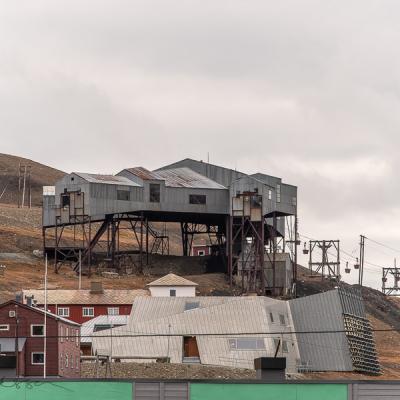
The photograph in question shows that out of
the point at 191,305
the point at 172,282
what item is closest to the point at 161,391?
the point at 191,305

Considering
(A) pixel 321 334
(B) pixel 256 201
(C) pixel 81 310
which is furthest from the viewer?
(B) pixel 256 201

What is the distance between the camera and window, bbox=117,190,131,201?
14062cm

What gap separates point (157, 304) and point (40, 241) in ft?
222

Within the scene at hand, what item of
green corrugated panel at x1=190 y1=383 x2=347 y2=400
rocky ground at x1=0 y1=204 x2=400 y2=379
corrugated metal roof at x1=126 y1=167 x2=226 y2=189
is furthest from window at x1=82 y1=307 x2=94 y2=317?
green corrugated panel at x1=190 y1=383 x2=347 y2=400

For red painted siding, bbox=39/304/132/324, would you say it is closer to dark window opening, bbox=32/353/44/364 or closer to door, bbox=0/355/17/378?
dark window opening, bbox=32/353/44/364

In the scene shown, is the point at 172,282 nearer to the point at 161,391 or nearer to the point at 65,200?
the point at 65,200

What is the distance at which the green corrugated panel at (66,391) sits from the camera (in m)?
47.2

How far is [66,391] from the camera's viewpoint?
47688mm

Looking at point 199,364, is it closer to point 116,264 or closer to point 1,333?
point 1,333

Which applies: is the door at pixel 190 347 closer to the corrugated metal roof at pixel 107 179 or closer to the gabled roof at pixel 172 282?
the gabled roof at pixel 172 282

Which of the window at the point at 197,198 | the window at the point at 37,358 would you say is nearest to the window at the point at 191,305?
the window at the point at 37,358

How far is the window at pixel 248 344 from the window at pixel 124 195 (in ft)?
132

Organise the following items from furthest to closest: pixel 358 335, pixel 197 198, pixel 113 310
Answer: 1. pixel 197 198
2. pixel 113 310
3. pixel 358 335

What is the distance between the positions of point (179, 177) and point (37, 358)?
59.9 metres
